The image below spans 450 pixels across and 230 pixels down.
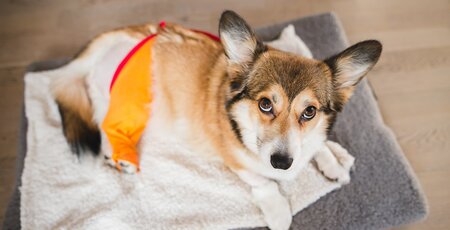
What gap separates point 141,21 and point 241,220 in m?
1.73

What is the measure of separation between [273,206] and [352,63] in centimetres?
75

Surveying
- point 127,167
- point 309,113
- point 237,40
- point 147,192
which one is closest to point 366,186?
point 309,113

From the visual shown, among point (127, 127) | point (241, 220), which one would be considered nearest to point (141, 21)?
point (127, 127)

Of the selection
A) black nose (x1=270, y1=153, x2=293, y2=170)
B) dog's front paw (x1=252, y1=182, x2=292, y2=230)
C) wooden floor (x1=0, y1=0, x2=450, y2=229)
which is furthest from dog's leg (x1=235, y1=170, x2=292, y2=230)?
wooden floor (x1=0, y1=0, x2=450, y2=229)

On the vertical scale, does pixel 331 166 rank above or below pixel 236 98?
below

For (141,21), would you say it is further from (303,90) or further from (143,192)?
(303,90)

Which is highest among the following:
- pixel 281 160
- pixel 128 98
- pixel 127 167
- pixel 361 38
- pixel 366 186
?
pixel 128 98

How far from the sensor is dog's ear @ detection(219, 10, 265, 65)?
1281mm

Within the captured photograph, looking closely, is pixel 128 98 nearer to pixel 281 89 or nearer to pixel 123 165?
pixel 123 165

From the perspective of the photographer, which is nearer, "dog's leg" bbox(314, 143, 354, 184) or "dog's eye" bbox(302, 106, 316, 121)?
"dog's eye" bbox(302, 106, 316, 121)

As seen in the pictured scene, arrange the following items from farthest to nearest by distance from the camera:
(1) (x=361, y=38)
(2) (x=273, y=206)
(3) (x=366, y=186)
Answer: (1) (x=361, y=38) → (3) (x=366, y=186) → (2) (x=273, y=206)

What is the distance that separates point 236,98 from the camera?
1396 millimetres

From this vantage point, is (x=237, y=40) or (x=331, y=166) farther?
(x=331, y=166)

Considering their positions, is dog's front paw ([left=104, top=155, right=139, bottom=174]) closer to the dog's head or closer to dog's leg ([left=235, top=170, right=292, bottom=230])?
dog's leg ([left=235, top=170, right=292, bottom=230])
